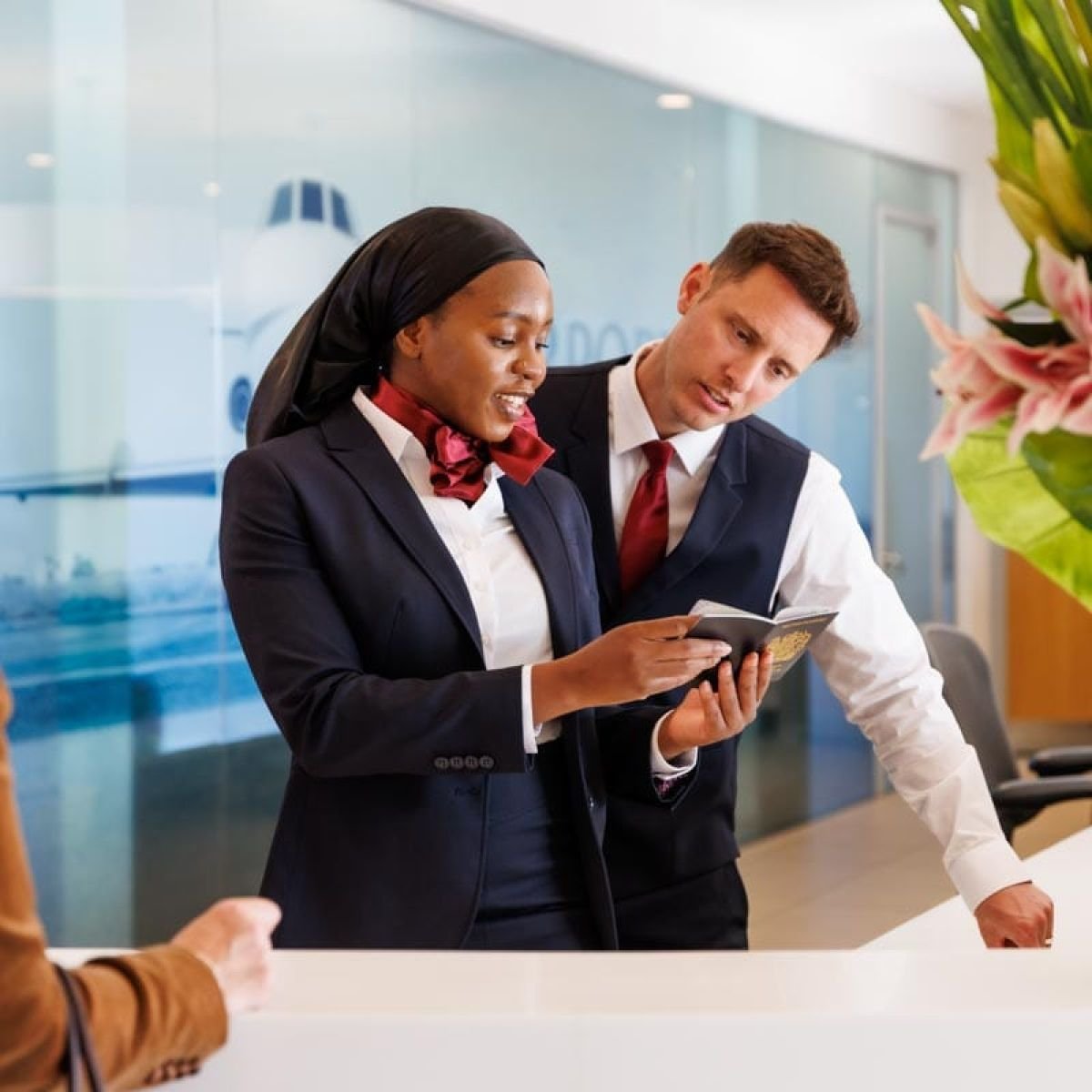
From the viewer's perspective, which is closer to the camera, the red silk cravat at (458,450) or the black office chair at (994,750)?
the red silk cravat at (458,450)

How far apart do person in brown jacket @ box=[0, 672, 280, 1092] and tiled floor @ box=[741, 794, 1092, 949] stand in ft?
15.8

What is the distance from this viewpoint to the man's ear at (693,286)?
2.84 metres

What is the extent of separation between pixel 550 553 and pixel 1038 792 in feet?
7.89

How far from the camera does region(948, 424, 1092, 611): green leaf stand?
5.00 feet

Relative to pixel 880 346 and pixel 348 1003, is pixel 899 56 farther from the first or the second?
pixel 348 1003

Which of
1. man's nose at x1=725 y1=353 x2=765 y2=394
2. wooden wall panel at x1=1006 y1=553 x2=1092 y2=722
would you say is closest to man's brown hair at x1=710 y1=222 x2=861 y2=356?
man's nose at x1=725 y1=353 x2=765 y2=394

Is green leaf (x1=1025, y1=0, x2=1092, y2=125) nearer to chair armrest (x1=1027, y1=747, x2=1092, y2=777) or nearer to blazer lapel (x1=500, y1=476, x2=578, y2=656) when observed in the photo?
blazer lapel (x1=500, y1=476, x2=578, y2=656)

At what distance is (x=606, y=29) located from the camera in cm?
690

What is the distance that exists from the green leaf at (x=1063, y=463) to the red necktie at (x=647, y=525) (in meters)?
1.26

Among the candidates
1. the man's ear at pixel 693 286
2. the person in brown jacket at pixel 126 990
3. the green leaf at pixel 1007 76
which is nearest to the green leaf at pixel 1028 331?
the green leaf at pixel 1007 76

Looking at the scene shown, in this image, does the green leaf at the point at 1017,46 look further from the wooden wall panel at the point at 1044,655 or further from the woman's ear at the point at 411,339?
the wooden wall panel at the point at 1044,655

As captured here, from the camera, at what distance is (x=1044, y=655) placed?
10.6 meters

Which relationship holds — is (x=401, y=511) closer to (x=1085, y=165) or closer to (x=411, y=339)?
(x=411, y=339)

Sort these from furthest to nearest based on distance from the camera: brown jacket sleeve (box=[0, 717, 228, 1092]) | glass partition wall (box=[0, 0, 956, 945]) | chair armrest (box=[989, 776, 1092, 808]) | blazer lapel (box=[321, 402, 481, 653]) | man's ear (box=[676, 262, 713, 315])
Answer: glass partition wall (box=[0, 0, 956, 945]) → chair armrest (box=[989, 776, 1092, 808]) → man's ear (box=[676, 262, 713, 315]) → blazer lapel (box=[321, 402, 481, 653]) → brown jacket sleeve (box=[0, 717, 228, 1092])
